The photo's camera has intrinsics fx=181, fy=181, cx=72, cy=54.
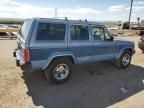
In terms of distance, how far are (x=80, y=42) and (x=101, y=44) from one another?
100 centimetres

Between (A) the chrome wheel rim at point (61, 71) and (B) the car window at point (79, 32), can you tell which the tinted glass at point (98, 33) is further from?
(A) the chrome wheel rim at point (61, 71)

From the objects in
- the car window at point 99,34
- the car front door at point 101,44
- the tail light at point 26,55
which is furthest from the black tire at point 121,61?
the tail light at point 26,55

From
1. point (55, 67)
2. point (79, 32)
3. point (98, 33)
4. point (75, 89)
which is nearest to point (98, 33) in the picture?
point (98, 33)

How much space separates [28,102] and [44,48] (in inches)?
59.4

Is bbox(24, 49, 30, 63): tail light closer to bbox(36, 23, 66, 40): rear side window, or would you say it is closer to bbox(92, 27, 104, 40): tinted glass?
bbox(36, 23, 66, 40): rear side window

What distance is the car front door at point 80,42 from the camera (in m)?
5.71

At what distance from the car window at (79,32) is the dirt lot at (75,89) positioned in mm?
→ 1454

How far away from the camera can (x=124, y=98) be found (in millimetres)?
4941

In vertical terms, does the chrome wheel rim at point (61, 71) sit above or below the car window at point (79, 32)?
below

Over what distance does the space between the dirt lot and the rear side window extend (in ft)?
4.93

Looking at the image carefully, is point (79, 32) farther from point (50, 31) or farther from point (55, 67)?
point (55, 67)

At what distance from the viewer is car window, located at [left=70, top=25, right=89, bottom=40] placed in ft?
18.9

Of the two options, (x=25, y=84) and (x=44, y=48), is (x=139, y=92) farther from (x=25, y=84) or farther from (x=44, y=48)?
(x=25, y=84)

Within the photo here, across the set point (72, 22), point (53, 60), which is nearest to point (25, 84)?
point (53, 60)
